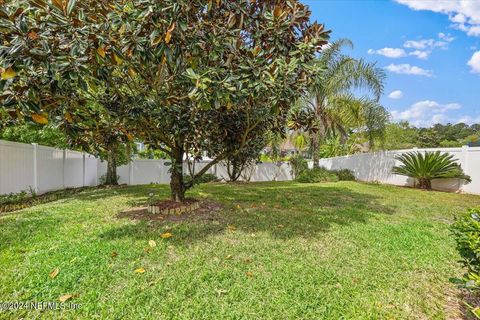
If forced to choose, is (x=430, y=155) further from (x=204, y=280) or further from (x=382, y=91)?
(x=204, y=280)

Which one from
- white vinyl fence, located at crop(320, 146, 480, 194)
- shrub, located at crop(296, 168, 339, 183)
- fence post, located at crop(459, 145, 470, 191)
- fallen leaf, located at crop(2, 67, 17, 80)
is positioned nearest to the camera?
fallen leaf, located at crop(2, 67, 17, 80)

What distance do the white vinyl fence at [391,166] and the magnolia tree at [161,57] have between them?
865 cm

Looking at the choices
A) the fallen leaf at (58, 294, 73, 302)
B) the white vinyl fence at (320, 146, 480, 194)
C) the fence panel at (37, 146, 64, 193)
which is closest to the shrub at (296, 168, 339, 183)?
the white vinyl fence at (320, 146, 480, 194)

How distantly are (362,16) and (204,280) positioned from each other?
29.1 feet

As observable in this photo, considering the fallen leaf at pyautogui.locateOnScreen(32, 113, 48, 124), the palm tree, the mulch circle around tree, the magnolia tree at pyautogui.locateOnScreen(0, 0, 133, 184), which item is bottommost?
the mulch circle around tree

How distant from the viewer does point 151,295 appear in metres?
2.56

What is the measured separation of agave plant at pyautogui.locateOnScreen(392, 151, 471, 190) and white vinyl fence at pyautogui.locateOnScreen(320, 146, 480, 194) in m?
0.22

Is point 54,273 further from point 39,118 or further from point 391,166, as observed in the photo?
point 391,166

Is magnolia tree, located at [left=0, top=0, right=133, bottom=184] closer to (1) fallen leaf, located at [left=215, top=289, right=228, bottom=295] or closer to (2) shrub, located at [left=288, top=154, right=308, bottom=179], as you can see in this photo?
(1) fallen leaf, located at [left=215, top=289, right=228, bottom=295]

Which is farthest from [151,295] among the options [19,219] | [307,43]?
[19,219]

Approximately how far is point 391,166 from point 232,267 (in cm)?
1193

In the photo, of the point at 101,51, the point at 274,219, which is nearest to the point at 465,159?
the point at 274,219

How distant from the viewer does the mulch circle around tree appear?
4.89 m

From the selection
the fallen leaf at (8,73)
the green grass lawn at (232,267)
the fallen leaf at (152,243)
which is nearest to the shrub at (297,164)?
the green grass lawn at (232,267)
